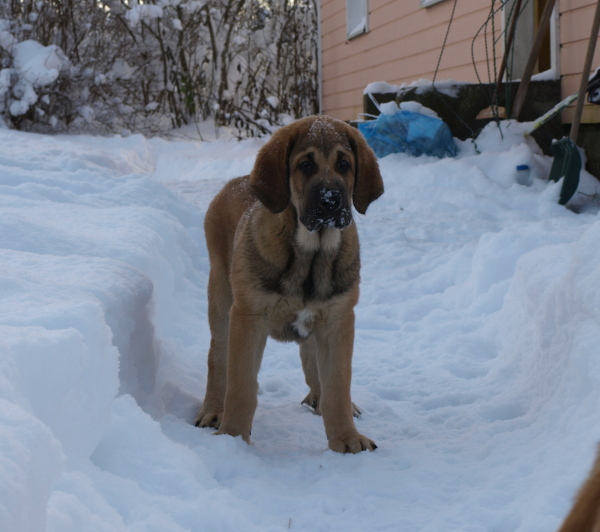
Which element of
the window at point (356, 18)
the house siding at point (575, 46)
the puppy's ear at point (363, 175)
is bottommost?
the puppy's ear at point (363, 175)

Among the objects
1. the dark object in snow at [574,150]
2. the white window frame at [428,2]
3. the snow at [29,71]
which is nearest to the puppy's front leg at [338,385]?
the dark object in snow at [574,150]

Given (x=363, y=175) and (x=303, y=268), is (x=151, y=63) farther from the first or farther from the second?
(x=303, y=268)

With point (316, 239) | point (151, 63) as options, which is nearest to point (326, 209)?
point (316, 239)

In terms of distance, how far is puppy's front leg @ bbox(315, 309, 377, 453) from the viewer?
3.63m

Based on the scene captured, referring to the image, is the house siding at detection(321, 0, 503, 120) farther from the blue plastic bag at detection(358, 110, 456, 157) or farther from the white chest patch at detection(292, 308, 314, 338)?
the white chest patch at detection(292, 308, 314, 338)

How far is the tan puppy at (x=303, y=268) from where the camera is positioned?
11.7ft

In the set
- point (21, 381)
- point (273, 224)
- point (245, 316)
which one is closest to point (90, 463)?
point (21, 381)

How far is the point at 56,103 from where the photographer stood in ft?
52.2

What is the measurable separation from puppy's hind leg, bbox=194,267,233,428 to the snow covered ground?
14 centimetres

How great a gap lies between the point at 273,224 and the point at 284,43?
1667cm

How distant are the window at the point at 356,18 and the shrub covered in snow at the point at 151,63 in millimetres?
2325

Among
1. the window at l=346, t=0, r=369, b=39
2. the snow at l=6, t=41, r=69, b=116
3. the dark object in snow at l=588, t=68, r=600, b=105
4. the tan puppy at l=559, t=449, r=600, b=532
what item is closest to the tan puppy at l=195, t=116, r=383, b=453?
the tan puppy at l=559, t=449, r=600, b=532

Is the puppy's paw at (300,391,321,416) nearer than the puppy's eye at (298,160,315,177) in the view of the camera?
No

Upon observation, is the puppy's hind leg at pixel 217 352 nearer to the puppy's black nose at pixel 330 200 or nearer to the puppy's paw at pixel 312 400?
the puppy's paw at pixel 312 400
